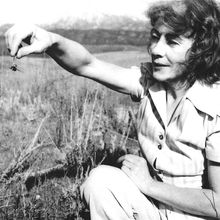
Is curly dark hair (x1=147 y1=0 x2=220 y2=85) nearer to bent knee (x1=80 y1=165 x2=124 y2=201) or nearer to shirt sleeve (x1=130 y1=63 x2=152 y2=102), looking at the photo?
shirt sleeve (x1=130 y1=63 x2=152 y2=102)

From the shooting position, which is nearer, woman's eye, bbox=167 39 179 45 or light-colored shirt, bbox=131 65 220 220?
light-colored shirt, bbox=131 65 220 220

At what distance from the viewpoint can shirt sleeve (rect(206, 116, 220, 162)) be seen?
180 cm

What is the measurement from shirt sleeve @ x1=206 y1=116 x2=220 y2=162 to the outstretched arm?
0.55 metres

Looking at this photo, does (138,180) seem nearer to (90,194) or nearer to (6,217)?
(90,194)

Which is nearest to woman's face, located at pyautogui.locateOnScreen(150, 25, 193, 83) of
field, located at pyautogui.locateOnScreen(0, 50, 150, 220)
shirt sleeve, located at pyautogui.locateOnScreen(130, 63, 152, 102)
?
shirt sleeve, located at pyautogui.locateOnScreen(130, 63, 152, 102)

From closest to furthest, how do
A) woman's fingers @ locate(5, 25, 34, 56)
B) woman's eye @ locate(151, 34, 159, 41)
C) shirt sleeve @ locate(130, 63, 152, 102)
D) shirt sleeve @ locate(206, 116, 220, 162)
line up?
1. woman's fingers @ locate(5, 25, 34, 56)
2. shirt sleeve @ locate(206, 116, 220, 162)
3. woman's eye @ locate(151, 34, 159, 41)
4. shirt sleeve @ locate(130, 63, 152, 102)

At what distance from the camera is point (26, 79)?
5230mm

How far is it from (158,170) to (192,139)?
271mm

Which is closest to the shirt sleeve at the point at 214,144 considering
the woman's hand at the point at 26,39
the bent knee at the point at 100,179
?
the bent knee at the point at 100,179

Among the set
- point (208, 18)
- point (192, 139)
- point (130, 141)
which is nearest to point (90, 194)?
point (192, 139)

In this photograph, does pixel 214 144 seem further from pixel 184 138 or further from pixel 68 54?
pixel 68 54

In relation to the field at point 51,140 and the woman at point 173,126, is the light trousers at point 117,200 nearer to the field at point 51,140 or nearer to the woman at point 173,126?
the woman at point 173,126

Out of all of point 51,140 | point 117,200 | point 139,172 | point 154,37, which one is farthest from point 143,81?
point 51,140

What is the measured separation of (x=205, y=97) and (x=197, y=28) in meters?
0.36
